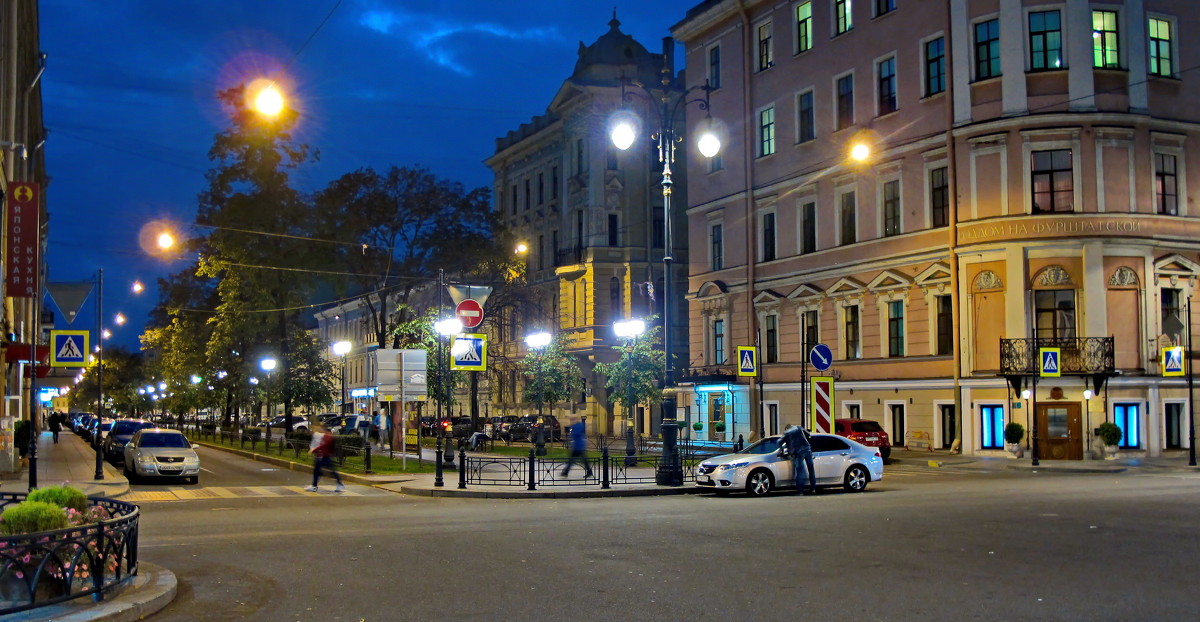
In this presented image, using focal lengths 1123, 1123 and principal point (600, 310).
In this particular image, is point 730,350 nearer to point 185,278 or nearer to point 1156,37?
point 1156,37

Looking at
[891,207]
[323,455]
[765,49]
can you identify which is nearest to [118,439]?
[323,455]

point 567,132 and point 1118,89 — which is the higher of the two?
point 567,132

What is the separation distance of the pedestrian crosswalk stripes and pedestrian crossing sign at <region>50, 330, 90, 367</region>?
12.6ft

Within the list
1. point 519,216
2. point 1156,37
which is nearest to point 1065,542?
point 1156,37

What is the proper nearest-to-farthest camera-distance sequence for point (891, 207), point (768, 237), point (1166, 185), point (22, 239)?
point (22, 239) < point (1166, 185) < point (891, 207) < point (768, 237)

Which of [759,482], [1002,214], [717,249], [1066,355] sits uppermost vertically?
[717,249]

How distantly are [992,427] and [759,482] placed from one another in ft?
59.4

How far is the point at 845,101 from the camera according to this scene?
148 ft

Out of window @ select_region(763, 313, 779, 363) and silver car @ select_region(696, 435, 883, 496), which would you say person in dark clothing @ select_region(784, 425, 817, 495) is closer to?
silver car @ select_region(696, 435, 883, 496)

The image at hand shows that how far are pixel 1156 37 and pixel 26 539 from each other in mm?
39560

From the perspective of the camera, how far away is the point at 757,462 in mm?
23594

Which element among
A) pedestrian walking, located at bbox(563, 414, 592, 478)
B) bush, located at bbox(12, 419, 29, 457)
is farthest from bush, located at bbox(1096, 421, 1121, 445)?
bush, located at bbox(12, 419, 29, 457)

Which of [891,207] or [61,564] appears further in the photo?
[891,207]

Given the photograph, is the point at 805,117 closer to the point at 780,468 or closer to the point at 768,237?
the point at 768,237
